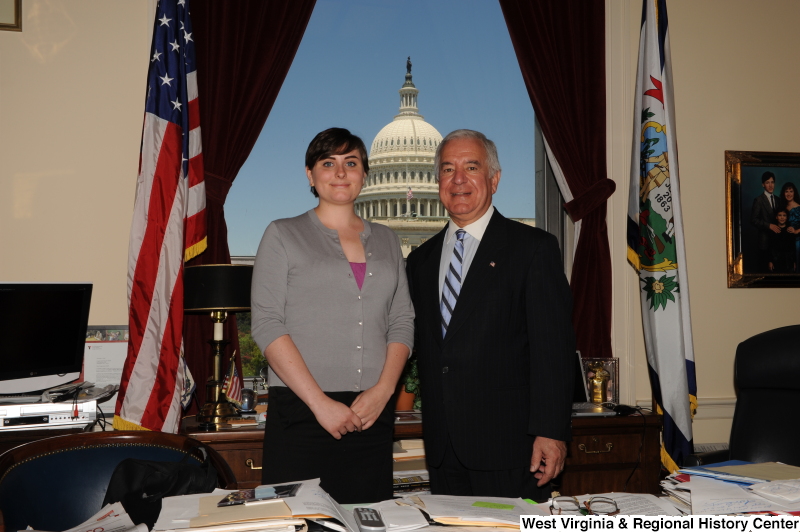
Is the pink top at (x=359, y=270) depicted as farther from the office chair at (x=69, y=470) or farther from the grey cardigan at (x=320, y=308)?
the office chair at (x=69, y=470)

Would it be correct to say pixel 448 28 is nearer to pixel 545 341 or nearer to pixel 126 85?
pixel 126 85

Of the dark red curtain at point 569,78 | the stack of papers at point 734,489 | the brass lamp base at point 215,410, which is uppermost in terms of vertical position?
the dark red curtain at point 569,78

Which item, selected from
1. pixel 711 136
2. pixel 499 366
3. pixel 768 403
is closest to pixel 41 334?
pixel 499 366

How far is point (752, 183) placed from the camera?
147 inches

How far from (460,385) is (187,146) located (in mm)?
1805

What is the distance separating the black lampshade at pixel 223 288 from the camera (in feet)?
9.19

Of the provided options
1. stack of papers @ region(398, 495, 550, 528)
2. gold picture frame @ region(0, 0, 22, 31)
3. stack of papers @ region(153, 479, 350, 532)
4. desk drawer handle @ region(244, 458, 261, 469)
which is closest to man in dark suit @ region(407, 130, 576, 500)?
stack of papers @ region(398, 495, 550, 528)

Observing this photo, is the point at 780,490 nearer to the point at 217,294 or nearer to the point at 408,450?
the point at 408,450

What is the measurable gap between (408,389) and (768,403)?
1.52 metres

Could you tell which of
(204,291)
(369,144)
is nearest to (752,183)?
(369,144)

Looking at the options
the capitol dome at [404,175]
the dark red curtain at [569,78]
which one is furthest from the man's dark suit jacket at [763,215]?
the capitol dome at [404,175]

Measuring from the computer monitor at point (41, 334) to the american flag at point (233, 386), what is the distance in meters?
0.62

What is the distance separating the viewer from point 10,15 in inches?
124

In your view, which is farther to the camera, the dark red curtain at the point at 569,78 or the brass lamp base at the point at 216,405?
the dark red curtain at the point at 569,78
